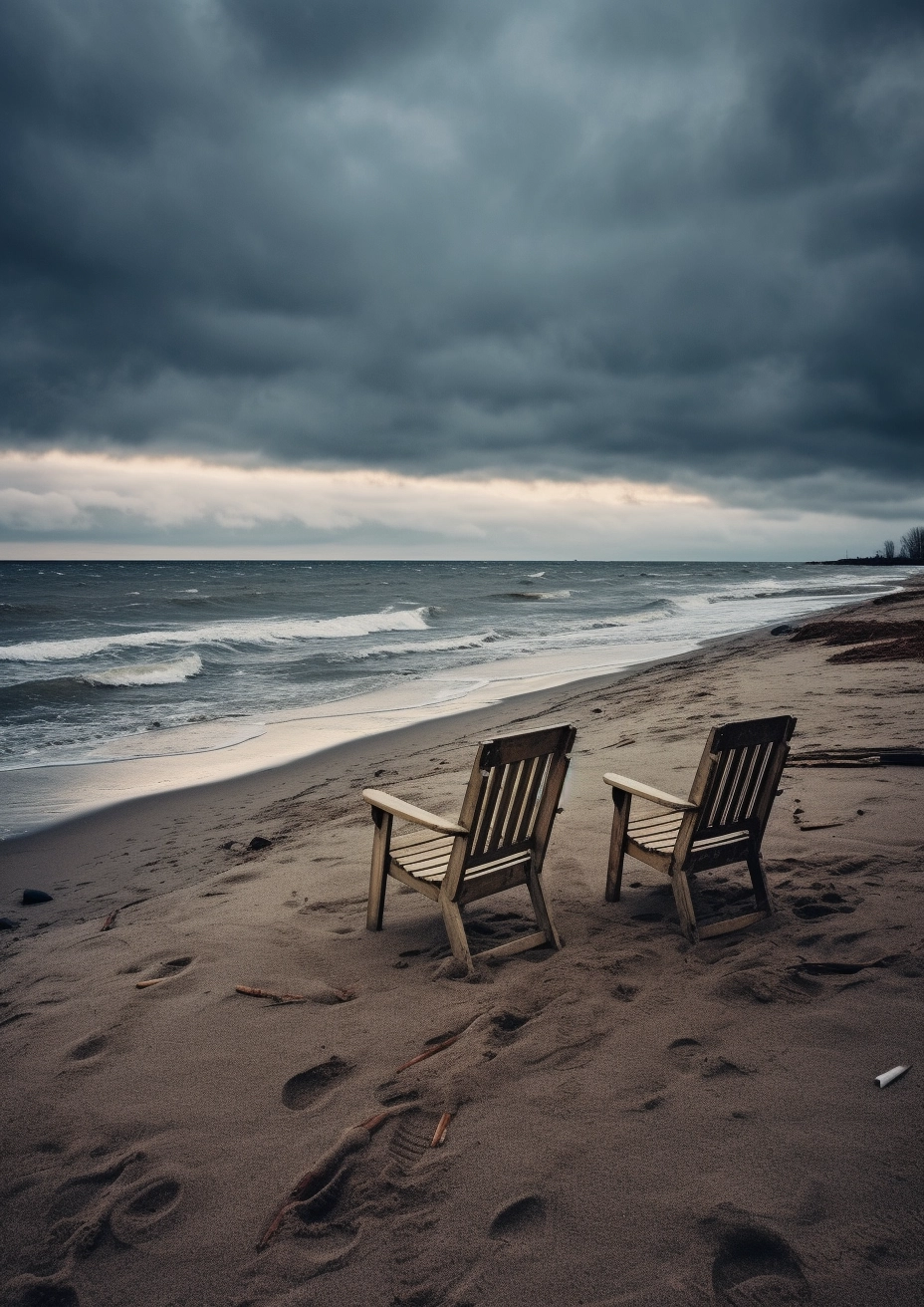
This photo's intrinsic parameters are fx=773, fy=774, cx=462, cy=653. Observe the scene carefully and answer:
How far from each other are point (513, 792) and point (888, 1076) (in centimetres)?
192

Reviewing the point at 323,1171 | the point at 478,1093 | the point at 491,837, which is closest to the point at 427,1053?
the point at 478,1093

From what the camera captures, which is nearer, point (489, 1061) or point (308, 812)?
point (489, 1061)

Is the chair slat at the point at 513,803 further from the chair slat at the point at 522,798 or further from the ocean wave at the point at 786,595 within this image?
the ocean wave at the point at 786,595

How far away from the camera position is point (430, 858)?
433 centimetres

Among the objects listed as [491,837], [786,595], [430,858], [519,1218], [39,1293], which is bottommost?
[39,1293]

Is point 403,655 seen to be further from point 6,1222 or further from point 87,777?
point 6,1222

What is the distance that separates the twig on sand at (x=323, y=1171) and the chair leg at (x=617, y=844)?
2.13m

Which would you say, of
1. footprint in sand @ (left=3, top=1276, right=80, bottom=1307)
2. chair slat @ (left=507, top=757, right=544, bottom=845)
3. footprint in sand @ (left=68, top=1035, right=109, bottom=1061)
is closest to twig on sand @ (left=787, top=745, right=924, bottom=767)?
chair slat @ (left=507, top=757, right=544, bottom=845)

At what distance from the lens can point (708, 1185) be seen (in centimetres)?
238

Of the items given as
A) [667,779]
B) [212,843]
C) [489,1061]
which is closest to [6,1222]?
[489,1061]

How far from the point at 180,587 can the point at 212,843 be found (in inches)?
2261

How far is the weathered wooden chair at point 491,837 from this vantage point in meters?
3.78

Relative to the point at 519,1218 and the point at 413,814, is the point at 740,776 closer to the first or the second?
the point at 413,814

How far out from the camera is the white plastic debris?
8.99 ft
